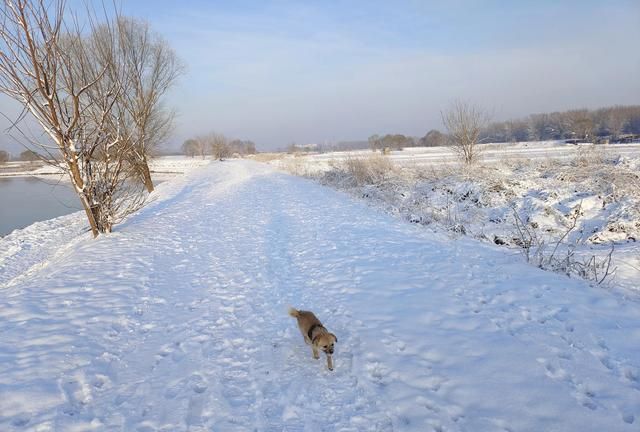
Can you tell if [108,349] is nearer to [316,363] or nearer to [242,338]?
[242,338]

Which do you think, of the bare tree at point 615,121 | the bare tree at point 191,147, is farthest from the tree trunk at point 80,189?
the bare tree at point 191,147

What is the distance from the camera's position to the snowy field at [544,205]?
21.8ft

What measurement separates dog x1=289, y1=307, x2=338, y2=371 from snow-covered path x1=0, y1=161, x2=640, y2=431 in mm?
186

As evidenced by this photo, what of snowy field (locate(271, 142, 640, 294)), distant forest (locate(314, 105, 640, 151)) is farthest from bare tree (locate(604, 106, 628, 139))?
snowy field (locate(271, 142, 640, 294))

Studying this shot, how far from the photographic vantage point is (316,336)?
345cm

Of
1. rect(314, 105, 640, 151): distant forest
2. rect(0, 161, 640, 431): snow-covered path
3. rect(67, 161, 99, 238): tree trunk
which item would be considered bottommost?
rect(0, 161, 640, 431): snow-covered path

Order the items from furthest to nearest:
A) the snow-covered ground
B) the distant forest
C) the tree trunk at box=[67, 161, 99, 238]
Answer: the distant forest → the snow-covered ground → the tree trunk at box=[67, 161, 99, 238]

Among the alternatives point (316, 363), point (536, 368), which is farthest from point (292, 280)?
point (536, 368)

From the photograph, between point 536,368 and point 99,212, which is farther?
point 99,212

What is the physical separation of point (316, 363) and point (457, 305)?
90.7 inches

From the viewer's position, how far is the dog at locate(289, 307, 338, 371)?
3.36 m

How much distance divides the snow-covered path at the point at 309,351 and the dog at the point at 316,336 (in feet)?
0.61

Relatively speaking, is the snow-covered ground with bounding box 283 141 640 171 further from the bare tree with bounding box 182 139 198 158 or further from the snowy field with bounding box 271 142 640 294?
the bare tree with bounding box 182 139 198 158

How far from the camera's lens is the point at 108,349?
12.8 ft
